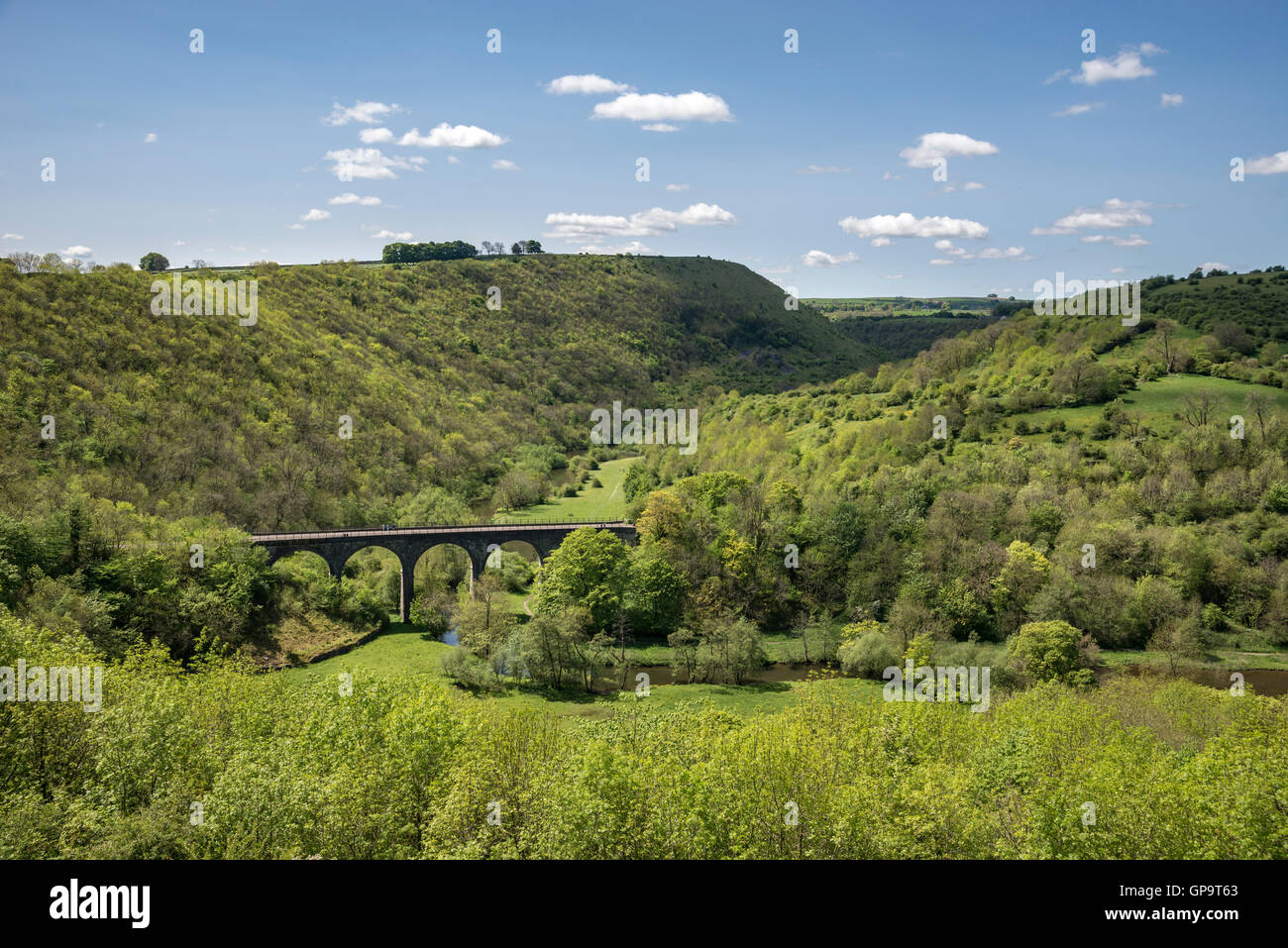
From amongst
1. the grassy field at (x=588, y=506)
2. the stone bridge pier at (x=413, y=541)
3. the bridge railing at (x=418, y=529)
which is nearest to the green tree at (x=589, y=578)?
the stone bridge pier at (x=413, y=541)

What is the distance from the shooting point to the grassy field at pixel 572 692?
149ft

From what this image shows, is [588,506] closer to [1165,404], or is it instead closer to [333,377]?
[333,377]

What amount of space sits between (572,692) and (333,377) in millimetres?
57314

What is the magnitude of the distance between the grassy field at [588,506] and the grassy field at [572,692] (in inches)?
1140

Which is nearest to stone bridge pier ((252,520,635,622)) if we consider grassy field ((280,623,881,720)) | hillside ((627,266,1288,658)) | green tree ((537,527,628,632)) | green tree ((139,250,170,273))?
green tree ((537,527,628,632))

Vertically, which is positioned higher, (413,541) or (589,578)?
(413,541)

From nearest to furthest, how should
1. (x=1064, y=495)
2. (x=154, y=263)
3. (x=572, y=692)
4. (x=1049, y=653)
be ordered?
(x=1049, y=653)
(x=572, y=692)
(x=1064, y=495)
(x=154, y=263)

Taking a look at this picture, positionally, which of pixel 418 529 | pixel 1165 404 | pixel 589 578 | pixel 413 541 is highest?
pixel 1165 404

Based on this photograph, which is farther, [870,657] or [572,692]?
[870,657]

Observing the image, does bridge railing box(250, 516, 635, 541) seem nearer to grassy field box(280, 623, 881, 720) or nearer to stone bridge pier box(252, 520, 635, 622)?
stone bridge pier box(252, 520, 635, 622)

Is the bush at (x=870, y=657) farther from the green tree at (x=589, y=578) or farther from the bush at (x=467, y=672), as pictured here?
the bush at (x=467, y=672)

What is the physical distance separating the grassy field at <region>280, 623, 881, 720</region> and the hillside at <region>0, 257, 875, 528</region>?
20.0 metres

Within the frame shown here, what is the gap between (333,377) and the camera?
302 ft

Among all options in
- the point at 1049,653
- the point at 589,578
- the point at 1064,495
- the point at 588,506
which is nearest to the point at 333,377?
the point at 588,506
